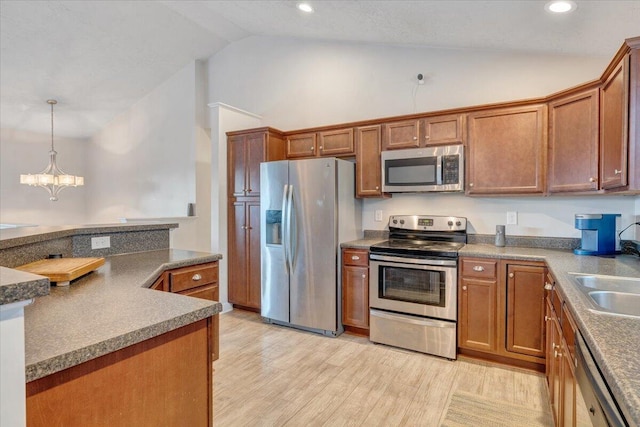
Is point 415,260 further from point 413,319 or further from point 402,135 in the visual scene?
point 402,135

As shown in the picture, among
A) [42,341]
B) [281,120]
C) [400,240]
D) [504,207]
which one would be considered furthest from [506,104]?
[42,341]

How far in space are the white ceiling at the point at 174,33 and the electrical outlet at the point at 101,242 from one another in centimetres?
250

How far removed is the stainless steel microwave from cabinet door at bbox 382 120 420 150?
6cm

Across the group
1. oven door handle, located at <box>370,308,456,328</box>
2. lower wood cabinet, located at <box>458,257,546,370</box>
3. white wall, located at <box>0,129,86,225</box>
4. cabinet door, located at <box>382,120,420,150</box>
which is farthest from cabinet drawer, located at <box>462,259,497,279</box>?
white wall, located at <box>0,129,86,225</box>

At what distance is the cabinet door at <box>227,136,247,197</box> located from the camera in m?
4.05

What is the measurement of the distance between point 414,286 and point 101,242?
7.81 ft

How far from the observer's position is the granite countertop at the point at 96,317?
0.82m

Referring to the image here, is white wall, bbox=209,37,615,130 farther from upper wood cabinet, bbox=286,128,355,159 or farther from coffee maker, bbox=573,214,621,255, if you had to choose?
coffee maker, bbox=573,214,621,255

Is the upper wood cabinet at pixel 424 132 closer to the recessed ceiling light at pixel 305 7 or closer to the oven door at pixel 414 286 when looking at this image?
the oven door at pixel 414 286

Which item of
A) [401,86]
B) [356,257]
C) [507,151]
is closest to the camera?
[507,151]

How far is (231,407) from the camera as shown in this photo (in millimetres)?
2244

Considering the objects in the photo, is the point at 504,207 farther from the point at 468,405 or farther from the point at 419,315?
the point at 468,405

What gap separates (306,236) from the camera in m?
3.49

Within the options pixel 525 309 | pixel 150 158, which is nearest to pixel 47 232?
pixel 525 309
